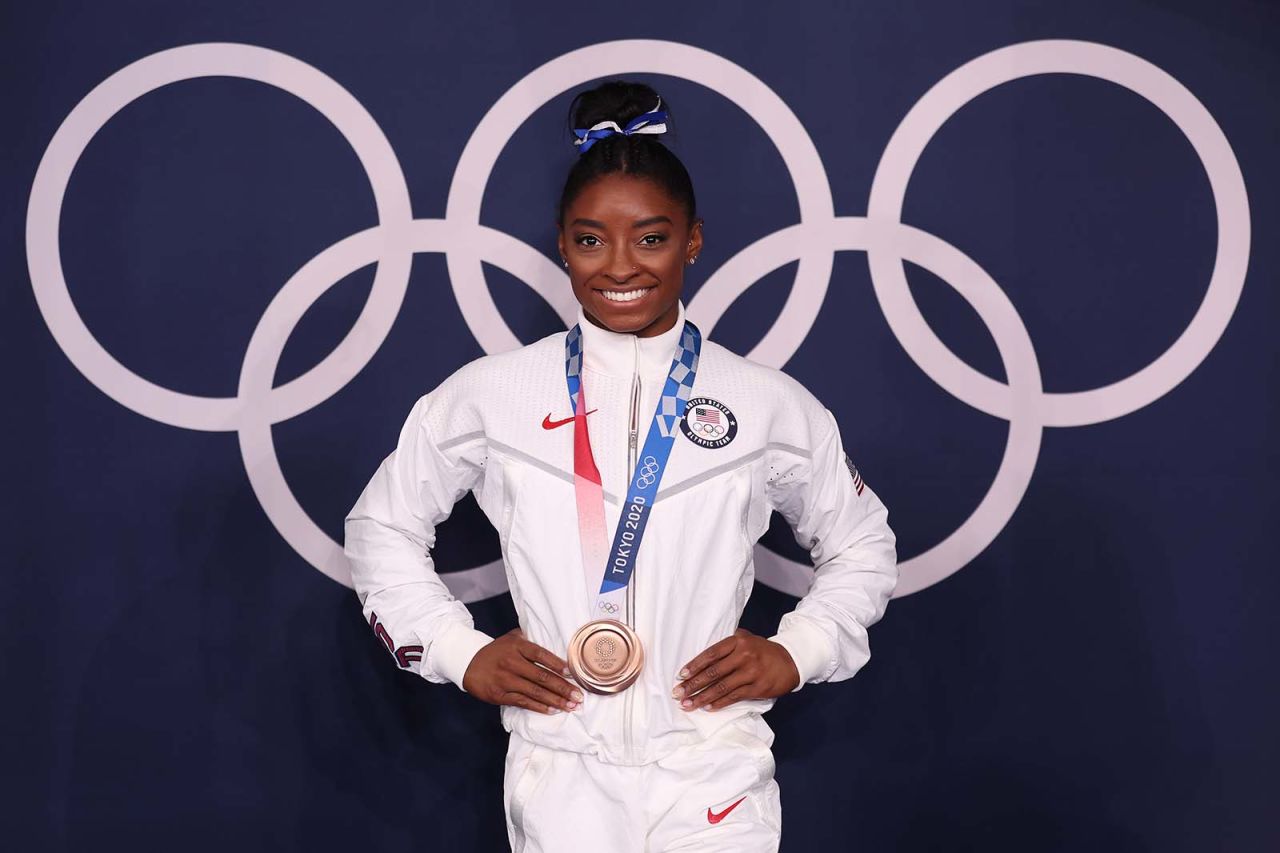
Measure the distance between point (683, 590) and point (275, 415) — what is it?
136 cm

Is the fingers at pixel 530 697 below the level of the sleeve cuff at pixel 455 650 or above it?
below

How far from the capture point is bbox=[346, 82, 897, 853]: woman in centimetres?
236

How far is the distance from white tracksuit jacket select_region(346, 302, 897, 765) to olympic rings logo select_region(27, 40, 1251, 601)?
59 centimetres

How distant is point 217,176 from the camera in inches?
127

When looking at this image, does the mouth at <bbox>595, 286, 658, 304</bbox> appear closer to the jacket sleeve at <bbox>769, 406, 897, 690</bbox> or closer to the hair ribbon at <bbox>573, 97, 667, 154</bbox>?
the hair ribbon at <bbox>573, 97, 667, 154</bbox>

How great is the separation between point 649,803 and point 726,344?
4.24 feet

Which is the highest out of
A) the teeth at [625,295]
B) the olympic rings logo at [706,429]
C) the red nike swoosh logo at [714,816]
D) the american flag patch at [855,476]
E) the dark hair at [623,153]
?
the dark hair at [623,153]

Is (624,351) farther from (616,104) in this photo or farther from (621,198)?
(616,104)

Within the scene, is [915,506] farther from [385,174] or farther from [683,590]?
[385,174]

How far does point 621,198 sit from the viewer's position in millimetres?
2490

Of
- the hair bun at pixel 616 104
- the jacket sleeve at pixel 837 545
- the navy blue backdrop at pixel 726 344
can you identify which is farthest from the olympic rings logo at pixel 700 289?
the hair bun at pixel 616 104

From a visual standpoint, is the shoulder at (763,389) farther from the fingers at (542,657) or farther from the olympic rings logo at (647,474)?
the fingers at (542,657)

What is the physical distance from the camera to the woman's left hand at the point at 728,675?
237 centimetres

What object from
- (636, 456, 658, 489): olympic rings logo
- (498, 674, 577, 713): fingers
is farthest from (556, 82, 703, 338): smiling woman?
(498, 674, 577, 713): fingers
